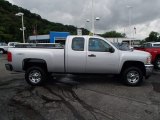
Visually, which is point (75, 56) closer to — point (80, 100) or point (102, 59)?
point (102, 59)

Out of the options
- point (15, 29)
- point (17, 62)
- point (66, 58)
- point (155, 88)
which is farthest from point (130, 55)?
point (15, 29)

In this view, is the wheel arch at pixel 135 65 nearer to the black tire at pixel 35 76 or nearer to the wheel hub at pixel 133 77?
the wheel hub at pixel 133 77

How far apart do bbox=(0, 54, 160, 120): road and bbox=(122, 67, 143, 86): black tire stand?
0.29 meters

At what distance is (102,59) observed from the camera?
10.3m

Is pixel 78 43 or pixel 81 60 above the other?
pixel 78 43

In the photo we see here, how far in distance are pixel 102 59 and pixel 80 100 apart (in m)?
2.64

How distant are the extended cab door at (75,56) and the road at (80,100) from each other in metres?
0.67

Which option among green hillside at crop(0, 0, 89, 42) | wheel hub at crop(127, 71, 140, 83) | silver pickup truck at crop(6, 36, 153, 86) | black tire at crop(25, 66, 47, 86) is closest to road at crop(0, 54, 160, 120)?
black tire at crop(25, 66, 47, 86)

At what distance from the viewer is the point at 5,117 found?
6.38 m

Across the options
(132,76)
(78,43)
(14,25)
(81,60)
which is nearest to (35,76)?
(81,60)

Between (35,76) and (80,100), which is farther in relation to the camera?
(35,76)

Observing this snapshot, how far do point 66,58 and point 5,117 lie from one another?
429cm

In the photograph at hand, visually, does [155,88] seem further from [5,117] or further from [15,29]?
[15,29]

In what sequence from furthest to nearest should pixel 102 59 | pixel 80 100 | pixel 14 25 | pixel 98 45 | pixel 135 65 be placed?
1. pixel 14 25
2. pixel 135 65
3. pixel 98 45
4. pixel 102 59
5. pixel 80 100
